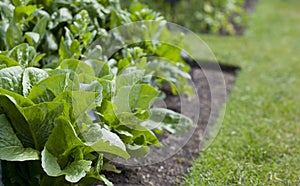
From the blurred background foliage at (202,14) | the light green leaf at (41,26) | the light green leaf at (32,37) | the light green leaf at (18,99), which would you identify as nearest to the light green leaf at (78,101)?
the light green leaf at (18,99)

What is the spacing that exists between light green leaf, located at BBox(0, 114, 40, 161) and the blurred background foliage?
3.75 m

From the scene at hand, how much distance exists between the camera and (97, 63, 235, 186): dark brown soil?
2.72m

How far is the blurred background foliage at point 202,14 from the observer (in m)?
5.84

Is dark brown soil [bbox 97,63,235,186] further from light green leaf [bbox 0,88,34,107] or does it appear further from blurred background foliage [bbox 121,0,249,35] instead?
blurred background foliage [bbox 121,0,249,35]

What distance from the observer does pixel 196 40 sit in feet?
16.6

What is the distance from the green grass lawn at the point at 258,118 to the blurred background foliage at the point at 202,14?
272 mm

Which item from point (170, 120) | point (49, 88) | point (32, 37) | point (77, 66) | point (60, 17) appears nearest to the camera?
point (49, 88)

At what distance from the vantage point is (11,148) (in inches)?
83.5

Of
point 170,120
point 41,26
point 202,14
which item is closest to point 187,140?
point 170,120

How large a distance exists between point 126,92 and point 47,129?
20.1 inches

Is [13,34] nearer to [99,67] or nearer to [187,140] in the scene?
[99,67]

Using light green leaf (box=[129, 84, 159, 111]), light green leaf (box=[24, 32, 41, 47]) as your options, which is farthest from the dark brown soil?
light green leaf (box=[24, 32, 41, 47])

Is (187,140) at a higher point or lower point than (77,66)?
lower

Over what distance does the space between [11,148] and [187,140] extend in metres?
1.47
